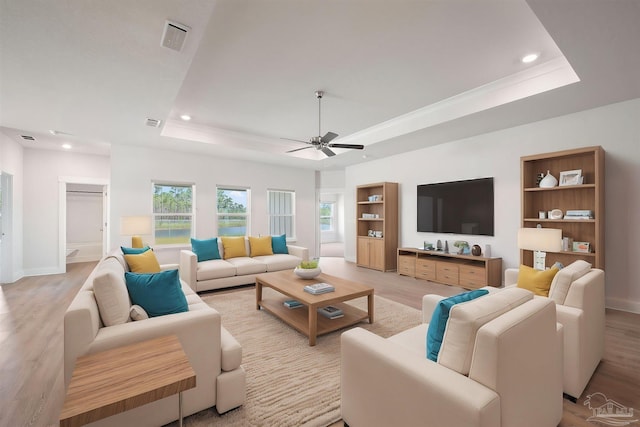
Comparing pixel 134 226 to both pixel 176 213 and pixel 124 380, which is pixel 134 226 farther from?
pixel 124 380

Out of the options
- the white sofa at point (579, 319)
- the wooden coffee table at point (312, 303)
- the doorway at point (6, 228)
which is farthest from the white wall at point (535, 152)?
the doorway at point (6, 228)

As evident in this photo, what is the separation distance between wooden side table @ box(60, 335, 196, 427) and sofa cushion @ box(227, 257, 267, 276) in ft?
10.5

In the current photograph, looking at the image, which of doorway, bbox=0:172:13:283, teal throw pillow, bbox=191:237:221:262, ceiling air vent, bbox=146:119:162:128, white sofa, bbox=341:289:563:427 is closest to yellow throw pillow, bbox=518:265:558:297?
white sofa, bbox=341:289:563:427

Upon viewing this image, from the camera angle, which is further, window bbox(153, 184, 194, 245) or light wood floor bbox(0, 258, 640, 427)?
window bbox(153, 184, 194, 245)

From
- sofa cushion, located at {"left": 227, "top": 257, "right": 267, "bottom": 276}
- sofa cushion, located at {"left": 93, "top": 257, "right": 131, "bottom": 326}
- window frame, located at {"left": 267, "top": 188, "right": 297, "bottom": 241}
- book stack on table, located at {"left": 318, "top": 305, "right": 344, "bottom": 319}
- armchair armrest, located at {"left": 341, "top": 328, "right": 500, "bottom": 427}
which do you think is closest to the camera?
armchair armrest, located at {"left": 341, "top": 328, "right": 500, "bottom": 427}

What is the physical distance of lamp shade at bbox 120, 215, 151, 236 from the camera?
4543mm

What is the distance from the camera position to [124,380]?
4.14ft

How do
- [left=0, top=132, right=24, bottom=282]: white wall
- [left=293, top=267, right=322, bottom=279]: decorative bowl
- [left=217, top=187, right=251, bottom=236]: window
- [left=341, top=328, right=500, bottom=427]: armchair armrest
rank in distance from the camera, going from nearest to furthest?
[left=341, top=328, right=500, bottom=427]: armchair armrest
[left=293, top=267, right=322, bottom=279]: decorative bowl
[left=0, top=132, right=24, bottom=282]: white wall
[left=217, top=187, right=251, bottom=236]: window

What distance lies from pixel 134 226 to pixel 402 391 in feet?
15.8

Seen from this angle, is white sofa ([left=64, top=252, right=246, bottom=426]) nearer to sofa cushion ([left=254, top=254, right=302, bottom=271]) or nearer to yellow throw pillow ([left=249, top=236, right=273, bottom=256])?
sofa cushion ([left=254, top=254, right=302, bottom=271])

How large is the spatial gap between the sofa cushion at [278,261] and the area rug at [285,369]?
4.33ft

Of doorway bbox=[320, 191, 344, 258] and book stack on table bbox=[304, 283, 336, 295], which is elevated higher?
doorway bbox=[320, 191, 344, 258]

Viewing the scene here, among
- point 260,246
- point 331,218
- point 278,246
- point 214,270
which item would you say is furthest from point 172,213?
point 331,218

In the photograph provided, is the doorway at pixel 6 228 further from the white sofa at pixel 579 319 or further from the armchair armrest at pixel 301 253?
the white sofa at pixel 579 319
